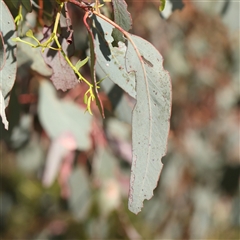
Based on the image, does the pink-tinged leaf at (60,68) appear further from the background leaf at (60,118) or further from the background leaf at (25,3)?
the background leaf at (60,118)

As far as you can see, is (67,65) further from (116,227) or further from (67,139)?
(116,227)

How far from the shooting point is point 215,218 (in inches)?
120

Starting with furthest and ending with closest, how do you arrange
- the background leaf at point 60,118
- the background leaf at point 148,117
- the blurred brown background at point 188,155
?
1. the blurred brown background at point 188,155
2. the background leaf at point 60,118
3. the background leaf at point 148,117

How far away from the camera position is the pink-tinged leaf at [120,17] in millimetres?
783

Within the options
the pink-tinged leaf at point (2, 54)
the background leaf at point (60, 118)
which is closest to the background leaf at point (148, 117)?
the pink-tinged leaf at point (2, 54)

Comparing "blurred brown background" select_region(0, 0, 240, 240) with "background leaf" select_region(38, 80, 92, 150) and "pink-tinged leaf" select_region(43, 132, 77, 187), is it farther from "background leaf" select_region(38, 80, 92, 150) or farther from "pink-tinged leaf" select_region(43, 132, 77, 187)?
"background leaf" select_region(38, 80, 92, 150)

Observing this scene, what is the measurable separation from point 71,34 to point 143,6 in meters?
2.14

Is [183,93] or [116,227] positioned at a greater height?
[183,93]

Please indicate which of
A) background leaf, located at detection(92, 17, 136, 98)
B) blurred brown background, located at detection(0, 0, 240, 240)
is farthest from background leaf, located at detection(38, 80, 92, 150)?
background leaf, located at detection(92, 17, 136, 98)

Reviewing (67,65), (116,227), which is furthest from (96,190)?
(67,65)

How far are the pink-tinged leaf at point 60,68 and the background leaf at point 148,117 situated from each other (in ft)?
0.32

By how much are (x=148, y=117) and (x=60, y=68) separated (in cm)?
15

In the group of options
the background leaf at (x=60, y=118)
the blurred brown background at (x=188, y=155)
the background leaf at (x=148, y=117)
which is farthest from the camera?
the blurred brown background at (x=188, y=155)

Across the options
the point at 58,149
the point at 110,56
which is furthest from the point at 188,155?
the point at 110,56
